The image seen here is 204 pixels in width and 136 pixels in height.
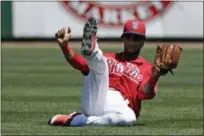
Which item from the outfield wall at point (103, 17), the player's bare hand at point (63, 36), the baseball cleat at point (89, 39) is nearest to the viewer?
the baseball cleat at point (89, 39)

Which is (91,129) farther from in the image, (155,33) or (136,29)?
(155,33)

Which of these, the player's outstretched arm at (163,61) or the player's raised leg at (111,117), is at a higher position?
the player's outstretched arm at (163,61)

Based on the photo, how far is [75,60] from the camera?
739 centimetres

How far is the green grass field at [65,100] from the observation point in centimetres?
723

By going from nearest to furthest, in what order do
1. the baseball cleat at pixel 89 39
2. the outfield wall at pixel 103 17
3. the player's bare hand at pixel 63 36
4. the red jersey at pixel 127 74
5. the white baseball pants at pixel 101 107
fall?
1. the baseball cleat at pixel 89 39
2. the player's bare hand at pixel 63 36
3. the white baseball pants at pixel 101 107
4. the red jersey at pixel 127 74
5. the outfield wall at pixel 103 17

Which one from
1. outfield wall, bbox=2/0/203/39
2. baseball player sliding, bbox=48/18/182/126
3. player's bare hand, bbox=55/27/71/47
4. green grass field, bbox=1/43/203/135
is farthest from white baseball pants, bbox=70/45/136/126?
outfield wall, bbox=2/0/203/39

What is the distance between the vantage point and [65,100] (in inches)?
389

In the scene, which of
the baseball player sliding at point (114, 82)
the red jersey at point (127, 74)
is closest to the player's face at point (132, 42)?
the baseball player sliding at point (114, 82)

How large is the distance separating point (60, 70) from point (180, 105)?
5.36 m

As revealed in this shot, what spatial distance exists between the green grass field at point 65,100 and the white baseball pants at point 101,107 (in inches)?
4.6

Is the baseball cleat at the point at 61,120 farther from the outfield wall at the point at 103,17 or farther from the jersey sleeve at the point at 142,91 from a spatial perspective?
the outfield wall at the point at 103,17

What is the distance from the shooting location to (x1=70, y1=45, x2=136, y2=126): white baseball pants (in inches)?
289

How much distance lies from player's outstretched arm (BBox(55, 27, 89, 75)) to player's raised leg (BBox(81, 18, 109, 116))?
0.48ft

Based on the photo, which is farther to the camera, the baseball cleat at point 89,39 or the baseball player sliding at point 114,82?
the baseball player sliding at point 114,82
